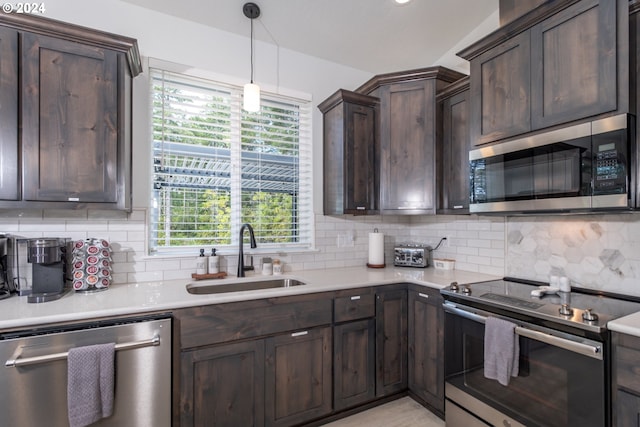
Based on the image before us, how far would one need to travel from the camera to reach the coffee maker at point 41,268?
1.74m

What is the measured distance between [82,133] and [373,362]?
243 cm

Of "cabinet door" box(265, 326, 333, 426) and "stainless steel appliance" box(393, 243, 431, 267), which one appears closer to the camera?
"cabinet door" box(265, 326, 333, 426)

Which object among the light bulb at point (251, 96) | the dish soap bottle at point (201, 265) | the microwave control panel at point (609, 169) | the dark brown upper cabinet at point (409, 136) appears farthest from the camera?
the dark brown upper cabinet at point (409, 136)

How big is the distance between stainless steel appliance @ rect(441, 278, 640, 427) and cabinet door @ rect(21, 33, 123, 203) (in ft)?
7.56

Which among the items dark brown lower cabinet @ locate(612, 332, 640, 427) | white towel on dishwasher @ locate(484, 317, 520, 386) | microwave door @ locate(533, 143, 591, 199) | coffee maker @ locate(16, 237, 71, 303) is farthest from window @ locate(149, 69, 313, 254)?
dark brown lower cabinet @ locate(612, 332, 640, 427)

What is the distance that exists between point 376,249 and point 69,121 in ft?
8.06

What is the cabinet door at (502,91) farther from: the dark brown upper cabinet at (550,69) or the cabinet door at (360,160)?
the cabinet door at (360,160)

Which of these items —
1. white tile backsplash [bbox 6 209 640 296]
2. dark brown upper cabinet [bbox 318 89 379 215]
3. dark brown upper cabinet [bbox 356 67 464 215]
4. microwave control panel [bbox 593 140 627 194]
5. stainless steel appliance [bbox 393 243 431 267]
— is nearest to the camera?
microwave control panel [bbox 593 140 627 194]

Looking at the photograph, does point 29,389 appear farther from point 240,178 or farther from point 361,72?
point 361,72

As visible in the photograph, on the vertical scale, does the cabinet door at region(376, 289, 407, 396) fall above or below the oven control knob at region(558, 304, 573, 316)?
below

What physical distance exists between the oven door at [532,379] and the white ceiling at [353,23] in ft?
7.67

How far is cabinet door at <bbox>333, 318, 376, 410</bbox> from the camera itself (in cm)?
220

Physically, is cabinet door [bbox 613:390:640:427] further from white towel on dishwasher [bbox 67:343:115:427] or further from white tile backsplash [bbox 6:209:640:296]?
white towel on dishwasher [bbox 67:343:115:427]

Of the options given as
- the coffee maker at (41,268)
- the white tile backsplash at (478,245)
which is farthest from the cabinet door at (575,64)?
the coffee maker at (41,268)
